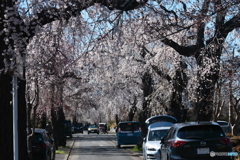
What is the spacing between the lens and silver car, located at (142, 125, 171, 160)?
1633 cm

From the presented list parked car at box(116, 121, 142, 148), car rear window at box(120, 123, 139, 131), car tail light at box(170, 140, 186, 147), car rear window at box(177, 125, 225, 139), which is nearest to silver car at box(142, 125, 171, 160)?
car tail light at box(170, 140, 186, 147)

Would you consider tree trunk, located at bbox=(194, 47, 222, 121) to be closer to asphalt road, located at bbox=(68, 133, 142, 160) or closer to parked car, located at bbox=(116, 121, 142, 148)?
asphalt road, located at bbox=(68, 133, 142, 160)

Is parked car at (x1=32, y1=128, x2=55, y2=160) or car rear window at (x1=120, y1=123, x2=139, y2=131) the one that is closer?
parked car at (x1=32, y1=128, x2=55, y2=160)

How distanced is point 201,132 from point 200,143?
13.6 inches

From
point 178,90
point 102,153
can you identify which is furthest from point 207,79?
point 102,153

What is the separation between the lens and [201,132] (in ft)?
36.6

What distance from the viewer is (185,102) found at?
27.7 metres

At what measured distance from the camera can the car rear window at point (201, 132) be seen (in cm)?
1110

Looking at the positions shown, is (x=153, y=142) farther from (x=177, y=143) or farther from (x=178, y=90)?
(x=178, y=90)

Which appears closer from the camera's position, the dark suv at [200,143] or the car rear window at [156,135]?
the dark suv at [200,143]

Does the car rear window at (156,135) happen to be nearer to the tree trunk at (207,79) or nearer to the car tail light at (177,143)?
the tree trunk at (207,79)

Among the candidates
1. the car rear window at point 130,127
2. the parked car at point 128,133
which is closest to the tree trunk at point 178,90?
the parked car at point 128,133

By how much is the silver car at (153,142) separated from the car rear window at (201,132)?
4.28 m

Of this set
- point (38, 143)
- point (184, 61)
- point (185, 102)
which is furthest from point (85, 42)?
point (185, 102)
